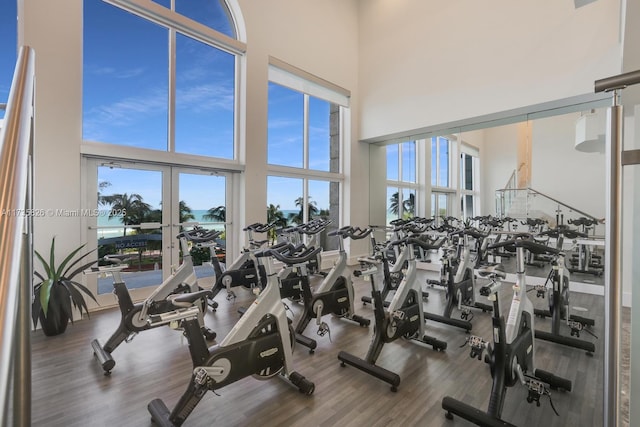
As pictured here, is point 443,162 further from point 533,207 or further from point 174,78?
point 174,78

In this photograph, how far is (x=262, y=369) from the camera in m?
2.22

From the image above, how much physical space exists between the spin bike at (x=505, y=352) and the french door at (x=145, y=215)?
3489 millimetres

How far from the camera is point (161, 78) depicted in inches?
195

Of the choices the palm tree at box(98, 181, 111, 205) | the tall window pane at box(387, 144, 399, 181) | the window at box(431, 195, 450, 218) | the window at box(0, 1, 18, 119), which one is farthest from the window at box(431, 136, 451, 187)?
the window at box(0, 1, 18, 119)

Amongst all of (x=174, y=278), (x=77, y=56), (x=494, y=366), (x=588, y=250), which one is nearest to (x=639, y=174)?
(x=494, y=366)

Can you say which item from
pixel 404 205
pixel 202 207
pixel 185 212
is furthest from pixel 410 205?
pixel 185 212

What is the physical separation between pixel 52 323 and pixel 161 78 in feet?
12.2

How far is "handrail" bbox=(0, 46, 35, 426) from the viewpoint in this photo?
0.46 m

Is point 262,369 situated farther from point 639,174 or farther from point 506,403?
point 639,174

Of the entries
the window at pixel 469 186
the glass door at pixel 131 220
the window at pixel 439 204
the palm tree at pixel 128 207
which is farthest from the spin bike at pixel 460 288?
the palm tree at pixel 128 207

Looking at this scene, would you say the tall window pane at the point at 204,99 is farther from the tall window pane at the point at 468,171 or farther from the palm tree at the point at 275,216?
the tall window pane at the point at 468,171

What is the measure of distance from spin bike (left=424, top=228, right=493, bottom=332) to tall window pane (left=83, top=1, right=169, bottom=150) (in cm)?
460

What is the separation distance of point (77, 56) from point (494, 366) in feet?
18.4

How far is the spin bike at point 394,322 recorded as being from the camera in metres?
2.60
